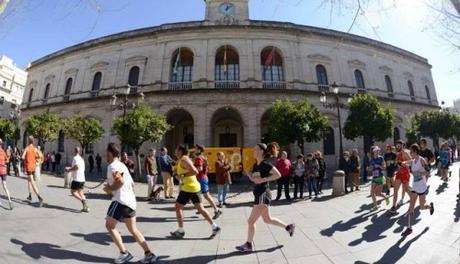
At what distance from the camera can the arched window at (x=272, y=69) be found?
88.1 feet

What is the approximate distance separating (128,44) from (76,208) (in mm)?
24400

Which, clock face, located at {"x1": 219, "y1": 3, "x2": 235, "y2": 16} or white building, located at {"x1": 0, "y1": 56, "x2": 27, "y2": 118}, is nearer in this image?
clock face, located at {"x1": 219, "y1": 3, "x2": 235, "y2": 16}

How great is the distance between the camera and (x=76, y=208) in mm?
9133

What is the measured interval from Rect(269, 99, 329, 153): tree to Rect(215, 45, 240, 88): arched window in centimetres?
730

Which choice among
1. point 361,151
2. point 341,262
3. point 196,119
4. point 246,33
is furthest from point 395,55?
point 341,262

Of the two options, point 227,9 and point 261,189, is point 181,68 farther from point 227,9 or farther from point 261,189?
point 261,189

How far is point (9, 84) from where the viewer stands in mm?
59906

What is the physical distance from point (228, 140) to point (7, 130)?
900 inches

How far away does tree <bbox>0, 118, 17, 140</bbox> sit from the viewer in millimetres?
32125

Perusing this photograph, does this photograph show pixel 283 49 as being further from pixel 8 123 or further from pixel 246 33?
pixel 8 123

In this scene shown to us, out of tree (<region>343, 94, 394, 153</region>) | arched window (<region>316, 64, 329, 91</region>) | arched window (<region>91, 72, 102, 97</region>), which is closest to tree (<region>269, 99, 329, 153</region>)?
tree (<region>343, 94, 394, 153</region>)

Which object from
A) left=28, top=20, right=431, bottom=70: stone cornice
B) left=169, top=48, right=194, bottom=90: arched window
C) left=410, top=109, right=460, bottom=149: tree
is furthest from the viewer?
left=28, top=20, right=431, bottom=70: stone cornice

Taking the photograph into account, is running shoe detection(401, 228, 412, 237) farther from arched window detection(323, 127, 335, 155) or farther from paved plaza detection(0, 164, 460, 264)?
arched window detection(323, 127, 335, 155)

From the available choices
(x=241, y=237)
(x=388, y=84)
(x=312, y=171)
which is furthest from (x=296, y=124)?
(x=388, y=84)
